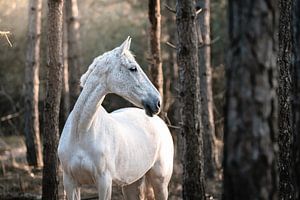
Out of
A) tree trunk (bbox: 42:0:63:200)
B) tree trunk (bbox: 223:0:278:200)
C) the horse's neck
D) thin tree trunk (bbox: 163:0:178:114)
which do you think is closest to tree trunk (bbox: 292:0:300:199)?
tree trunk (bbox: 223:0:278:200)

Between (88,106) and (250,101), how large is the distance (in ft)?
9.65

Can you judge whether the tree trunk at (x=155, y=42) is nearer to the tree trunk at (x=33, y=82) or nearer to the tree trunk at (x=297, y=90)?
the tree trunk at (x=33, y=82)

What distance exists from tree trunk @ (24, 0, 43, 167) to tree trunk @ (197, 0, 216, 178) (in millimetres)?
3508

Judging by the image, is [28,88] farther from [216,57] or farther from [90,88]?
[216,57]

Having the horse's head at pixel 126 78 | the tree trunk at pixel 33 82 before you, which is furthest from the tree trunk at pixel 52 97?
the tree trunk at pixel 33 82

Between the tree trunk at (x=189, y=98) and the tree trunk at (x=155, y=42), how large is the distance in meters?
2.83

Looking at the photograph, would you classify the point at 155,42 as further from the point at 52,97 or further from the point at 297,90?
the point at 297,90

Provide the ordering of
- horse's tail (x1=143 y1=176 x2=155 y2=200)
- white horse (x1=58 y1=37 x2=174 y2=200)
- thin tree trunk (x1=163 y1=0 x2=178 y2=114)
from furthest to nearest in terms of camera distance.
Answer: thin tree trunk (x1=163 y1=0 x2=178 y2=114), horse's tail (x1=143 y1=176 x2=155 y2=200), white horse (x1=58 y1=37 x2=174 y2=200)

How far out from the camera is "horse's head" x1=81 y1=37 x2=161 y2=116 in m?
6.17

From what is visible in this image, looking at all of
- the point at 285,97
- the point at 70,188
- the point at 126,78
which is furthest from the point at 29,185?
the point at 285,97

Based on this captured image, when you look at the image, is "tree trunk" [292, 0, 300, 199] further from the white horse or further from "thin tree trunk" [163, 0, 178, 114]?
"thin tree trunk" [163, 0, 178, 114]

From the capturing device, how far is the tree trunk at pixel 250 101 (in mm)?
3674

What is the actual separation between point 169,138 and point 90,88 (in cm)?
170

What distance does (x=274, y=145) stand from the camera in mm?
3793
